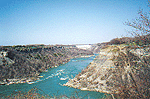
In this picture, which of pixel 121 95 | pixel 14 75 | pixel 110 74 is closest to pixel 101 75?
pixel 110 74

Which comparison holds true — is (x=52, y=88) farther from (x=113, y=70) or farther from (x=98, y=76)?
(x=113, y=70)

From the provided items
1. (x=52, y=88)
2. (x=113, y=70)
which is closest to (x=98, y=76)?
(x=113, y=70)

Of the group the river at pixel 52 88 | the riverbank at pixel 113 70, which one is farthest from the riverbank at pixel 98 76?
the river at pixel 52 88

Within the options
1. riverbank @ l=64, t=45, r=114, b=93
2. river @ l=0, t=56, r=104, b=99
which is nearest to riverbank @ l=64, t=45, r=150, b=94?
riverbank @ l=64, t=45, r=114, b=93

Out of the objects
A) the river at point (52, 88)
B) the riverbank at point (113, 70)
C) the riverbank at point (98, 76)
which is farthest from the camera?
the riverbank at point (98, 76)

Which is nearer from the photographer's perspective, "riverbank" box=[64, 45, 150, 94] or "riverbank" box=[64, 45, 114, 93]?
"riverbank" box=[64, 45, 150, 94]

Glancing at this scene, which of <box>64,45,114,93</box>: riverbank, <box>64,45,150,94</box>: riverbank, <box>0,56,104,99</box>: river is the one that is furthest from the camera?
<box>64,45,114,93</box>: riverbank

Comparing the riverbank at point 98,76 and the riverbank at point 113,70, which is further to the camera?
the riverbank at point 98,76

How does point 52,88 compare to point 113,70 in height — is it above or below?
below

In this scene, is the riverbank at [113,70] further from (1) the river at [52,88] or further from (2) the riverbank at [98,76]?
(1) the river at [52,88]

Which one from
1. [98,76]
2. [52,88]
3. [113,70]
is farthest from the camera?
[52,88]

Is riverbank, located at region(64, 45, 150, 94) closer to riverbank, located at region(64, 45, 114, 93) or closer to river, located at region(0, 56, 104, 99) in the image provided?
riverbank, located at region(64, 45, 114, 93)
